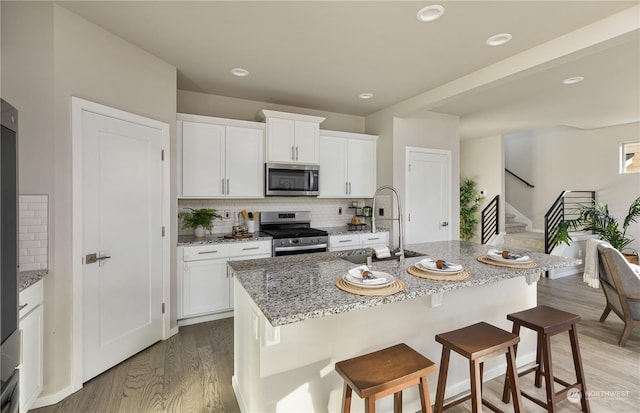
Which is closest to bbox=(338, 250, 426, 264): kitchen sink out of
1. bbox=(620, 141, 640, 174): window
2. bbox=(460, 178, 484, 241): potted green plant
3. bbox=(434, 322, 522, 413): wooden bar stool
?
bbox=(434, 322, 522, 413): wooden bar stool

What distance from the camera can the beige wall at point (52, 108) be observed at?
6.51 ft

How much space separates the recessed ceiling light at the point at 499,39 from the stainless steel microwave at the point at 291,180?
2277mm

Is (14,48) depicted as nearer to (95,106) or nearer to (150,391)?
(95,106)

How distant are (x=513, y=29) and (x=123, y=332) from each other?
393 centimetres

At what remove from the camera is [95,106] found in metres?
2.26

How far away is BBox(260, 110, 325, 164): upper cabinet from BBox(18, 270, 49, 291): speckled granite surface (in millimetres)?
2363

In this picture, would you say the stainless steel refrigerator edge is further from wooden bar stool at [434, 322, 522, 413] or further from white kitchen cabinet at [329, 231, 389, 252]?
white kitchen cabinet at [329, 231, 389, 252]

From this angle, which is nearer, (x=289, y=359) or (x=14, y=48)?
(x=289, y=359)

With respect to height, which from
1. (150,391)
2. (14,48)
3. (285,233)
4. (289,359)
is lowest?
(150,391)

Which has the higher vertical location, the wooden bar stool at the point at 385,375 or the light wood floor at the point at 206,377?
the wooden bar stool at the point at 385,375

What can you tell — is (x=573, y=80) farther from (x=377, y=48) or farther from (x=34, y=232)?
(x=34, y=232)

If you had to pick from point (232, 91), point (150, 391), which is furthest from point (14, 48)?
point (150, 391)

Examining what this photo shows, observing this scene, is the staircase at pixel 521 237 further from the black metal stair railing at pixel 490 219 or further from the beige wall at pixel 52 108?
the beige wall at pixel 52 108

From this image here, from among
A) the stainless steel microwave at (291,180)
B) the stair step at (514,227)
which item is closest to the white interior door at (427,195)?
the stainless steel microwave at (291,180)
